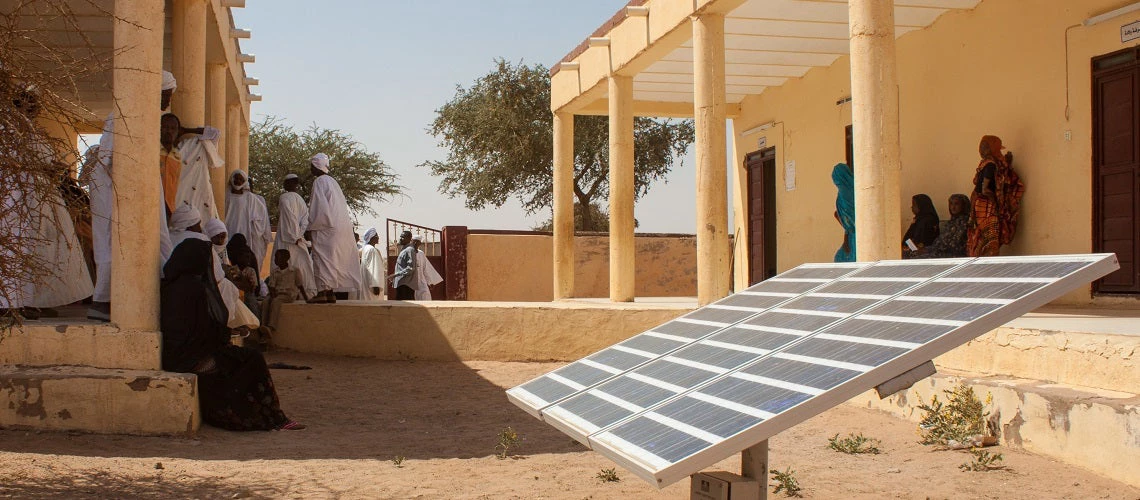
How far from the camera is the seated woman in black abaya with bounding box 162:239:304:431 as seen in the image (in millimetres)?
6527

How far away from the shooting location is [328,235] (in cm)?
1175

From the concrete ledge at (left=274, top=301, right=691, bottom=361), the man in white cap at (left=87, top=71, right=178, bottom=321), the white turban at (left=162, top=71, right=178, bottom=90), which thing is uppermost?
the white turban at (left=162, top=71, right=178, bottom=90)

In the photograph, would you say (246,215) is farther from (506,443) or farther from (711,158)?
(506,443)

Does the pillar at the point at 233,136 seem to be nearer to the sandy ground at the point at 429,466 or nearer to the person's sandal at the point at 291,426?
the sandy ground at the point at 429,466

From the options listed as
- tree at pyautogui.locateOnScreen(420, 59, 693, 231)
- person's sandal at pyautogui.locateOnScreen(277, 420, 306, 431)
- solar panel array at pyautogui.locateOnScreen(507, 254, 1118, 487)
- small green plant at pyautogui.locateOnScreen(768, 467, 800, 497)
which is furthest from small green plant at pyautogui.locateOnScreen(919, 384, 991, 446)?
tree at pyautogui.locateOnScreen(420, 59, 693, 231)

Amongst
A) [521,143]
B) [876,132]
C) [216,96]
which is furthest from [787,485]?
[521,143]

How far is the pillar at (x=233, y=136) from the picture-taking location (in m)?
14.3

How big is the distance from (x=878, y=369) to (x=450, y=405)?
20.4 feet

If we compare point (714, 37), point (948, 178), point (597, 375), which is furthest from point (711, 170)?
point (597, 375)

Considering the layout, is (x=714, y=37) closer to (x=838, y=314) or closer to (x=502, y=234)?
(x=838, y=314)

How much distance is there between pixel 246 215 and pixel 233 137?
3.79m

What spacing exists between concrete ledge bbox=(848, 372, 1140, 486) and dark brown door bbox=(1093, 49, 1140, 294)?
121 inches

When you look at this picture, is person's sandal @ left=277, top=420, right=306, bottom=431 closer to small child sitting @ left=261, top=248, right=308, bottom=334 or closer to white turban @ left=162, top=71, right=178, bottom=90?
white turban @ left=162, top=71, right=178, bottom=90

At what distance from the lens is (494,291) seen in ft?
66.8
